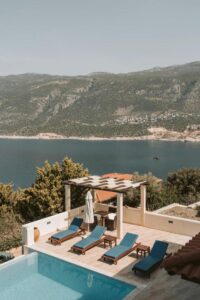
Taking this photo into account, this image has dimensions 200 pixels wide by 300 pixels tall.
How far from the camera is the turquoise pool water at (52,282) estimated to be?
29.8 feet

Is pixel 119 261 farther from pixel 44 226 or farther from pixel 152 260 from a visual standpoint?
pixel 44 226

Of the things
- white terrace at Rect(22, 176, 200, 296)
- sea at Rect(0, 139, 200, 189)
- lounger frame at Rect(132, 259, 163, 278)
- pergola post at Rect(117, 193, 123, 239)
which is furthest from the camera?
sea at Rect(0, 139, 200, 189)

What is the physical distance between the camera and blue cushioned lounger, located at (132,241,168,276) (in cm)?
923

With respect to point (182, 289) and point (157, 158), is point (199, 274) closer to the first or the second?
point (182, 289)

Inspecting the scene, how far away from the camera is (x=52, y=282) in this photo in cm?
985

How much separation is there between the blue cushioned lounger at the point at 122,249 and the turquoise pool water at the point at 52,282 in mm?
670

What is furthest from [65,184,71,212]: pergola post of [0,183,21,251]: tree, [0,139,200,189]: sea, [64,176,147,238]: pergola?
[0,139,200,189]: sea

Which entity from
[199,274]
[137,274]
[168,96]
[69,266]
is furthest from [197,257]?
[168,96]

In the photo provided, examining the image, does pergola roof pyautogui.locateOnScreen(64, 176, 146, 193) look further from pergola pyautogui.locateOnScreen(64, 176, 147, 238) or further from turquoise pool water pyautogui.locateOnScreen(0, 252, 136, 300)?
turquoise pool water pyautogui.locateOnScreen(0, 252, 136, 300)

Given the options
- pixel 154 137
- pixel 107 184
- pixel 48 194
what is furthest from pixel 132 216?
pixel 154 137

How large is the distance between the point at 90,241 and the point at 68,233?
1100mm

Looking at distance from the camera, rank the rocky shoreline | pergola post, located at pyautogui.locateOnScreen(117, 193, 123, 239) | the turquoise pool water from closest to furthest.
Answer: the turquoise pool water → pergola post, located at pyautogui.locateOnScreen(117, 193, 123, 239) → the rocky shoreline

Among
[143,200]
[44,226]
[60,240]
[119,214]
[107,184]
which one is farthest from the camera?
[143,200]

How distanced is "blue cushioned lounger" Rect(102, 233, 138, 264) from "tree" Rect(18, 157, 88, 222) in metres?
4.91
